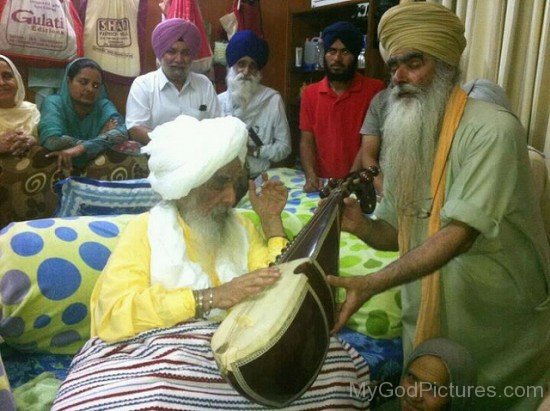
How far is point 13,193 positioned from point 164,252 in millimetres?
1275

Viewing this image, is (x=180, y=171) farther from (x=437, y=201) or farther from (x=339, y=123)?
(x=339, y=123)

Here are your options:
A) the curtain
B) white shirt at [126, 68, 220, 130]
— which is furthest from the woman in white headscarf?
the curtain

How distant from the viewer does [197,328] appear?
1496 millimetres

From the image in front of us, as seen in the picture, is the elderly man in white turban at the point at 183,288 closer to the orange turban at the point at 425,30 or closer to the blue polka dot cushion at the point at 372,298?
the blue polka dot cushion at the point at 372,298

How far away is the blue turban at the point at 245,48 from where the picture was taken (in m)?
3.84

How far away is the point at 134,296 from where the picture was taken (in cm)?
145

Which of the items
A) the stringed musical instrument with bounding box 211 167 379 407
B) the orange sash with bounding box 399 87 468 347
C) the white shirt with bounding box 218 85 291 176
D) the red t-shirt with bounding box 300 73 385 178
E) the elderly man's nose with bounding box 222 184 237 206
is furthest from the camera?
the white shirt with bounding box 218 85 291 176

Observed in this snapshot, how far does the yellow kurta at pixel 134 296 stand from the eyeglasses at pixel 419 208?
64cm

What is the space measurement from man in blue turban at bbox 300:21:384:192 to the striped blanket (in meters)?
2.11

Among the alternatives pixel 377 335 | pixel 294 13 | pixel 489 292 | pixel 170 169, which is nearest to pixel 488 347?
pixel 489 292

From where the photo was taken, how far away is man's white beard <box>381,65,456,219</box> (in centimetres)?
157

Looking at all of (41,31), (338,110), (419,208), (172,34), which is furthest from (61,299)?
(338,110)

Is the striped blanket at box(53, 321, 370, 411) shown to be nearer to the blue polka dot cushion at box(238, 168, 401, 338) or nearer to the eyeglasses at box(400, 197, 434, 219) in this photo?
the blue polka dot cushion at box(238, 168, 401, 338)

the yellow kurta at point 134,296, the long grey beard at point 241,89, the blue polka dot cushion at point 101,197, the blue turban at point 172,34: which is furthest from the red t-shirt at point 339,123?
the yellow kurta at point 134,296
